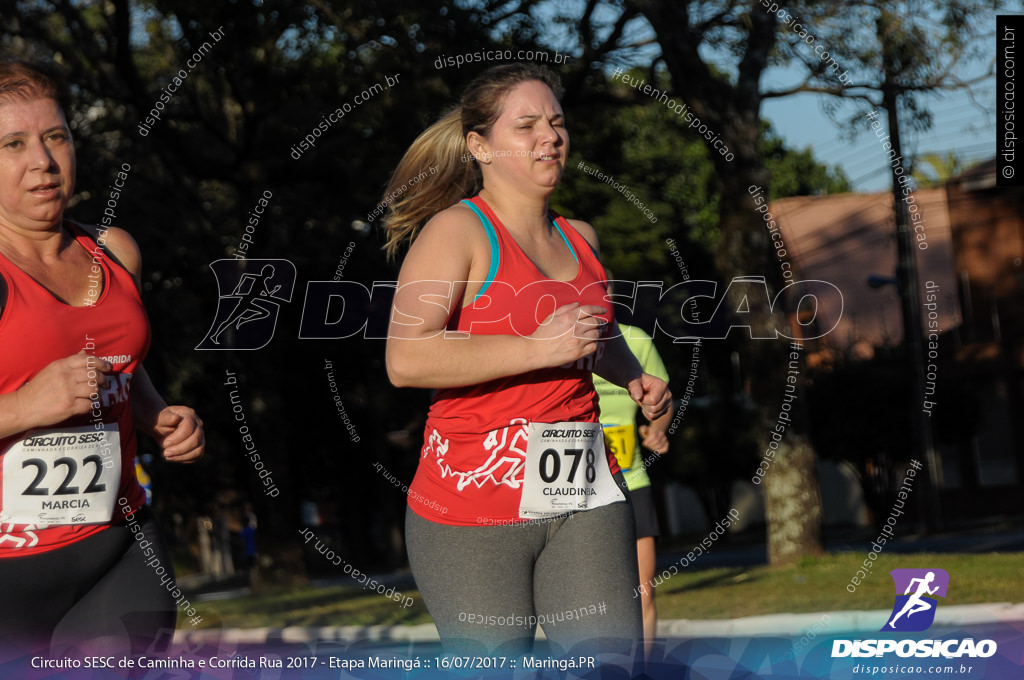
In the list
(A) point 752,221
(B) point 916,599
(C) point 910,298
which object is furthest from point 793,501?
(C) point 910,298

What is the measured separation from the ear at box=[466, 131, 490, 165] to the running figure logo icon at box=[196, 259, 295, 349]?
5.96 m

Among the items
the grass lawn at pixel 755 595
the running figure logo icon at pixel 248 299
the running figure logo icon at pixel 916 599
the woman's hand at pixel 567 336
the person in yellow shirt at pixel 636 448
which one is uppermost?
the running figure logo icon at pixel 248 299

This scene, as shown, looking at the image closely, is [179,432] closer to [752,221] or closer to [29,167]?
[29,167]

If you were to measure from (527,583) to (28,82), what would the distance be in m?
1.70

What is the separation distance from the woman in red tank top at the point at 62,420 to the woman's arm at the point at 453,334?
623 mm

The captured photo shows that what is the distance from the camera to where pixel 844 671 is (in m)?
4.36

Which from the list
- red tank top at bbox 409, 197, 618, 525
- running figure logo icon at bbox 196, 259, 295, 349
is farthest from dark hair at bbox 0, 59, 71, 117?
running figure logo icon at bbox 196, 259, 295, 349

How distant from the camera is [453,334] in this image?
288 centimetres

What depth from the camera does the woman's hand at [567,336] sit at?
9.07ft

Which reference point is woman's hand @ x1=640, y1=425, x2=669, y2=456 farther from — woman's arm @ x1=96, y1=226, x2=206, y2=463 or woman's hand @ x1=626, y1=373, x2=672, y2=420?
woman's arm @ x1=96, y1=226, x2=206, y2=463

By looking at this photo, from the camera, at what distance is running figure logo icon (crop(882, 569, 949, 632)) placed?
592 cm

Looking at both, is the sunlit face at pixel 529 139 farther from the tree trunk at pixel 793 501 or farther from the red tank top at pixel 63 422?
the tree trunk at pixel 793 501

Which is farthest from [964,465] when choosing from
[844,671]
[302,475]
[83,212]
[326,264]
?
[844,671]

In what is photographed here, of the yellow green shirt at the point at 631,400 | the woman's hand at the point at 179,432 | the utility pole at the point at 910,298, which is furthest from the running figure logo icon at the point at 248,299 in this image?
the utility pole at the point at 910,298
